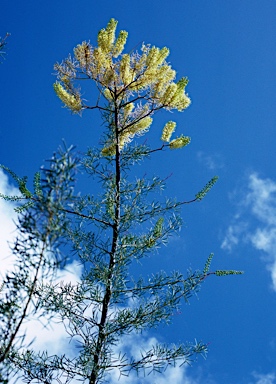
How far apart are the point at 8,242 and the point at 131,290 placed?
205 centimetres

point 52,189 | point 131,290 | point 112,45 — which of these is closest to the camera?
point 52,189

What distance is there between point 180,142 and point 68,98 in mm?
998

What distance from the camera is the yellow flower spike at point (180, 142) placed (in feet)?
11.9

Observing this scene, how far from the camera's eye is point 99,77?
A: 3.65 meters

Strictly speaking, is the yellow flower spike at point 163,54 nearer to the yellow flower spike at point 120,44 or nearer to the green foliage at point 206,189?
the yellow flower spike at point 120,44

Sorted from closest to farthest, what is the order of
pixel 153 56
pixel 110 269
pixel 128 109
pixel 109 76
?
pixel 110 269, pixel 153 56, pixel 109 76, pixel 128 109

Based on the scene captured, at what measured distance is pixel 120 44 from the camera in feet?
11.7

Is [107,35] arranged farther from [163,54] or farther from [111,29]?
[163,54]

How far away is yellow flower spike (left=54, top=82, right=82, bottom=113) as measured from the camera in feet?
12.1

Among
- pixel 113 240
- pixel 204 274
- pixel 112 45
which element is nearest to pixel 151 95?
pixel 112 45

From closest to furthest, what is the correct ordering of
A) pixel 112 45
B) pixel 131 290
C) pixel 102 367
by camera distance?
pixel 102 367 < pixel 131 290 < pixel 112 45

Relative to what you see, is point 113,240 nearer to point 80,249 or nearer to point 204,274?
point 80,249

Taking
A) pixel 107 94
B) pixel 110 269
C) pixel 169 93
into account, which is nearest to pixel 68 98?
pixel 107 94

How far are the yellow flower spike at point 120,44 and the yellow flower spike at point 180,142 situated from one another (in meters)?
0.83
